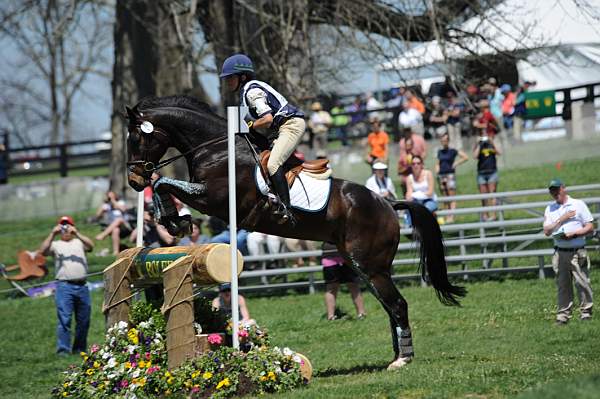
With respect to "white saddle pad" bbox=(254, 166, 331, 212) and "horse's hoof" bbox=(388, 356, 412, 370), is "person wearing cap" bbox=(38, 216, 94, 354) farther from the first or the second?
"horse's hoof" bbox=(388, 356, 412, 370)

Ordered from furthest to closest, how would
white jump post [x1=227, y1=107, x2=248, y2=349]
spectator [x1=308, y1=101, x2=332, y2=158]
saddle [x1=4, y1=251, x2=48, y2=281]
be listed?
1. spectator [x1=308, y1=101, x2=332, y2=158]
2. saddle [x1=4, y1=251, x2=48, y2=281]
3. white jump post [x1=227, y1=107, x2=248, y2=349]

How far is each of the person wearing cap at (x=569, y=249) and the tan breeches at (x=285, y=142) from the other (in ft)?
14.7

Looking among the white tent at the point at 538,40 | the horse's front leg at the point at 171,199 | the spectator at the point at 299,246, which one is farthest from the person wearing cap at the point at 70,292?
the white tent at the point at 538,40

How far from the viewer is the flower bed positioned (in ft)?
30.9

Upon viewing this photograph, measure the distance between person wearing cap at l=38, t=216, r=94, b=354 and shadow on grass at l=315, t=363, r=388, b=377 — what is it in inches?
219

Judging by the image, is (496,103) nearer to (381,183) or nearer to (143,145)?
(381,183)

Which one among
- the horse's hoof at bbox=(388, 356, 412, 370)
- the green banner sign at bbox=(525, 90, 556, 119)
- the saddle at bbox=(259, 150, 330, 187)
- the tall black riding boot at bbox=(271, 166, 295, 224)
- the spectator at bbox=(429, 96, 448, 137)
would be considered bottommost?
the horse's hoof at bbox=(388, 356, 412, 370)

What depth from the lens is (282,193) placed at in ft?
34.7

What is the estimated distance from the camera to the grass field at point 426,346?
9133 millimetres

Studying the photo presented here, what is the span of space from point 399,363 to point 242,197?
260cm

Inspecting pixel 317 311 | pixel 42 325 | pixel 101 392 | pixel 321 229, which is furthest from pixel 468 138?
pixel 101 392

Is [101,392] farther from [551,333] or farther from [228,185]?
[551,333]

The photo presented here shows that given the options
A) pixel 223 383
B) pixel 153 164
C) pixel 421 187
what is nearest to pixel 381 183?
Result: pixel 421 187

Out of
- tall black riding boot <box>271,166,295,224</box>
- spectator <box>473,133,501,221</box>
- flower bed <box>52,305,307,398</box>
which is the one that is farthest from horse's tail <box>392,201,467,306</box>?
spectator <box>473,133,501,221</box>
